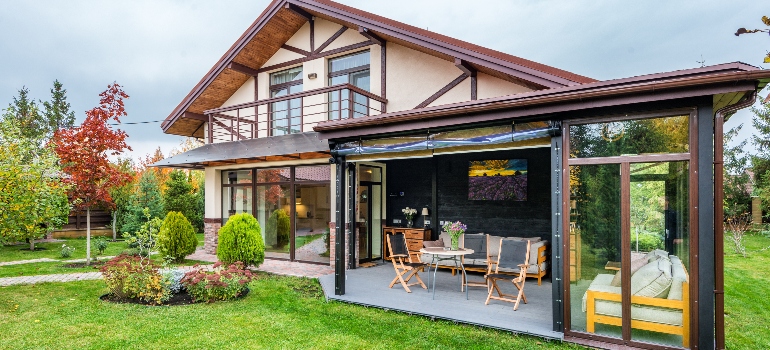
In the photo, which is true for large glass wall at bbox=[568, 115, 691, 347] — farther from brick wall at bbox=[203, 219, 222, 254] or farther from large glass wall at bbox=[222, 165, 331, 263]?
brick wall at bbox=[203, 219, 222, 254]

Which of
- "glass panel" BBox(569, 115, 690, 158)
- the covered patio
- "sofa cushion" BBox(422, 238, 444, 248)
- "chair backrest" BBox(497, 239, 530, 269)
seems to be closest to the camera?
"glass panel" BBox(569, 115, 690, 158)

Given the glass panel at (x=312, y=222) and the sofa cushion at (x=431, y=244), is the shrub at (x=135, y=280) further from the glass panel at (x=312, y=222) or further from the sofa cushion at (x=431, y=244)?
the sofa cushion at (x=431, y=244)

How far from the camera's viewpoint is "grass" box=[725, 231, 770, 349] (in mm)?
4770

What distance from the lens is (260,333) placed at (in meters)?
4.96

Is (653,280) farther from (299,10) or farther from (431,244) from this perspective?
(299,10)

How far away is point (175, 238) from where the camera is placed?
32.8 feet

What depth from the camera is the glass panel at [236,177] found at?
11.2m

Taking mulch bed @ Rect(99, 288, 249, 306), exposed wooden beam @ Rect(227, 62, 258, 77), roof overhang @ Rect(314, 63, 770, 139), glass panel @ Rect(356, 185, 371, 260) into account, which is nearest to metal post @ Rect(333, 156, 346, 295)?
roof overhang @ Rect(314, 63, 770, 139)

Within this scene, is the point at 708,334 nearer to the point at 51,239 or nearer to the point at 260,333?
the point at 260,333

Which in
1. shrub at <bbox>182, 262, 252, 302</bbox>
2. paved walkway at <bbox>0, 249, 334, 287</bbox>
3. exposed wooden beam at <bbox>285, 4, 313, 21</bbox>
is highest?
exposed wooden beam at <bbox>285, 4, 313, 21</bbox>

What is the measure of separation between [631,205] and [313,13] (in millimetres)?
8342

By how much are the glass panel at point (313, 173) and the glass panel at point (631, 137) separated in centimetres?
611

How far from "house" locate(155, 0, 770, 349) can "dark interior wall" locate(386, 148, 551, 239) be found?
0.10 feet

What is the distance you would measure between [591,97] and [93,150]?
34.3 ft
